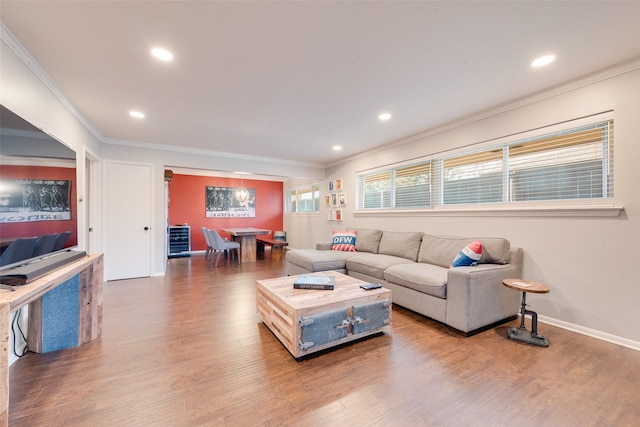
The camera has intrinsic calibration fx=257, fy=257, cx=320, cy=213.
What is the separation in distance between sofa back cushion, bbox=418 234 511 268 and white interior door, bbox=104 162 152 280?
15.2ft

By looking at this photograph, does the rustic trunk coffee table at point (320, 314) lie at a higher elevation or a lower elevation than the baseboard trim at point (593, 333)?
higher

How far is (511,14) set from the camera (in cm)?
165

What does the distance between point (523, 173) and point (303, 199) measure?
5654 millimetres

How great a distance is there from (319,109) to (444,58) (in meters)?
1.44

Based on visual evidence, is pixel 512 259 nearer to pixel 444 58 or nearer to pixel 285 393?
pixel 444 58

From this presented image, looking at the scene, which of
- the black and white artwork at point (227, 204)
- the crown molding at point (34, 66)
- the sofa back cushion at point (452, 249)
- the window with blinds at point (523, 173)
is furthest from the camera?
the black and white artwork at point (227, 204)

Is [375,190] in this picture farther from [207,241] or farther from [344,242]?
[207,241]

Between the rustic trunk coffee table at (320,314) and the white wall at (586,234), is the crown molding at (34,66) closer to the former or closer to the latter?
the rustic trunk coffee table at (320,314)

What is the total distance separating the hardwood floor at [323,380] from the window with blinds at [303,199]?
478 centimetres

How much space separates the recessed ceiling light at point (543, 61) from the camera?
2.13m

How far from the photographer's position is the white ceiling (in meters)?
1.62

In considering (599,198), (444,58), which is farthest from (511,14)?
(599,198)

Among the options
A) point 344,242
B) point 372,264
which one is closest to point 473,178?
point 372,264

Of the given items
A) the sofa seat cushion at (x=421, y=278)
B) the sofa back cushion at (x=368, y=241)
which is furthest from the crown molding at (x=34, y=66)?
the sofa back cushion at (x=368, y=241)
